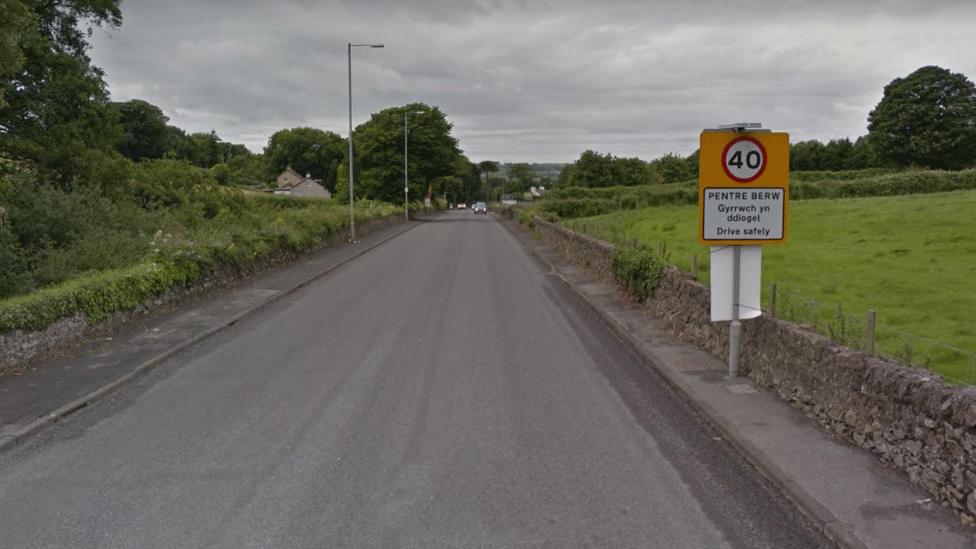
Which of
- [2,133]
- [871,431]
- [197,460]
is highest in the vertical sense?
[2,133]

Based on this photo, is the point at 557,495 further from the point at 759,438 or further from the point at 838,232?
the point at 838,232

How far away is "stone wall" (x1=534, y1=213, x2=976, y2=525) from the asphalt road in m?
0.96

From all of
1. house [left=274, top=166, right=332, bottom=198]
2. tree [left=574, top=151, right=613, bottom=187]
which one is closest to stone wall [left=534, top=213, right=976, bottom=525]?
tree [left=574, top=151, right=613, bottom=187]

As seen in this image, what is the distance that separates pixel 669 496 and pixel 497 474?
1.30m

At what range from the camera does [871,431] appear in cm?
574

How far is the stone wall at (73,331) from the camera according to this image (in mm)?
8789

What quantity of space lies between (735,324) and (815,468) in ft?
9.08

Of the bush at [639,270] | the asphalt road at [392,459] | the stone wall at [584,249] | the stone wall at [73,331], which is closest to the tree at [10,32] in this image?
the stone wall at [73,331]

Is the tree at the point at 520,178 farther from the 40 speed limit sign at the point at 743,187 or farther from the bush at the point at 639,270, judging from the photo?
the 40 speed limit sign at the point at 743,187

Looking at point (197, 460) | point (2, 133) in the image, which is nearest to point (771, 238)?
point (197, 460)

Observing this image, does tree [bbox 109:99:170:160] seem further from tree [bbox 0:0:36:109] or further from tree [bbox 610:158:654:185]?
tree [bbox 610:158:654:185]

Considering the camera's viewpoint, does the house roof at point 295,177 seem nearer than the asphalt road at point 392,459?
No

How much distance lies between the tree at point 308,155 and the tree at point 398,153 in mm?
50718

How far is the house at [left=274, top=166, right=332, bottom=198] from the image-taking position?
361ft
